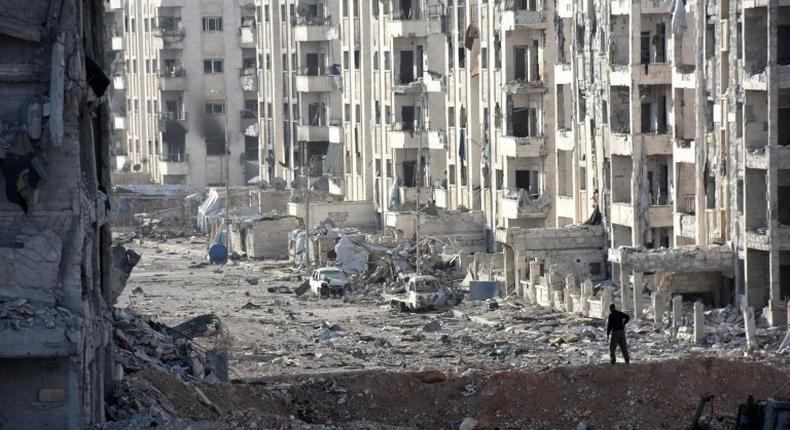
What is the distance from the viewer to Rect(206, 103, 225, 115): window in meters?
115

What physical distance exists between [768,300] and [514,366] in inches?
384

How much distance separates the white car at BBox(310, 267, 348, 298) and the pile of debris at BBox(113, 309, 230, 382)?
18.5 metres

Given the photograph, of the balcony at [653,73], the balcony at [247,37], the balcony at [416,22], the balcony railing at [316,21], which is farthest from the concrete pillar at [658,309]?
the balcony at [247,37]

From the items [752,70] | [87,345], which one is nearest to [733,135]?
[752,70]

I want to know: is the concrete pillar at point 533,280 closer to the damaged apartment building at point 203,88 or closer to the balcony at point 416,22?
the balcony at point 416,22

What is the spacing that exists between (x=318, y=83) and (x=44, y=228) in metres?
64.0

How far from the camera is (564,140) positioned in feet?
231

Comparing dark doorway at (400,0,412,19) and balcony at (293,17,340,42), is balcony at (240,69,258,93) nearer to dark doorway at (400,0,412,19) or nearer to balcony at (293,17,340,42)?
balcony at (293,17,340,42)

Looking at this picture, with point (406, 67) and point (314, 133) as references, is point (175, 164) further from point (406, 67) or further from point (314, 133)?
point (406, 67)

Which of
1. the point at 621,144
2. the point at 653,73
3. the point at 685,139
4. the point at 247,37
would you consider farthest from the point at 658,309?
the point at 247,37

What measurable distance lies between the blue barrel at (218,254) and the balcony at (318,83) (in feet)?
55.4

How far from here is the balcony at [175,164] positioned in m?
114

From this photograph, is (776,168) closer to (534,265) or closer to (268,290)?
(534,265)

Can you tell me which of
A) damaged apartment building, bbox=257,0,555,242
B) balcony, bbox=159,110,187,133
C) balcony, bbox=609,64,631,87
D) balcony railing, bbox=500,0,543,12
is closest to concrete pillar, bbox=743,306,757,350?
balcony, bbox=609,64,631,87
